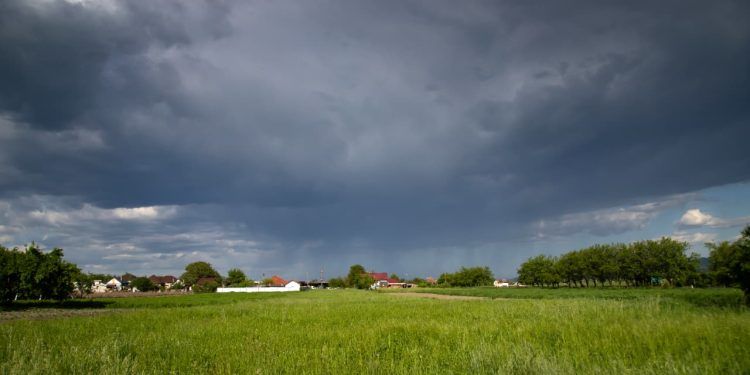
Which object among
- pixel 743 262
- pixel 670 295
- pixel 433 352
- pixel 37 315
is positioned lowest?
pixel 670 295

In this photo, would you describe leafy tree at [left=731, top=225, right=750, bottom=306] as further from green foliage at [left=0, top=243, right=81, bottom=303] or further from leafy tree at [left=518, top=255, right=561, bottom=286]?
leafy tree at [left=518, top=255, right=561, bottom=286]

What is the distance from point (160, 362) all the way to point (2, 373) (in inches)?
118

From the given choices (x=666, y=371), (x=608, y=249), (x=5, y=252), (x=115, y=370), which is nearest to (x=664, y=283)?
(x=608, y=249)

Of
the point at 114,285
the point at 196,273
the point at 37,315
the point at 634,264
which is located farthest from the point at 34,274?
the point at 114,285

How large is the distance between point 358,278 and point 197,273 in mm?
74453

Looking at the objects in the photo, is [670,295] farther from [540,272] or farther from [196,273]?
[196,273]

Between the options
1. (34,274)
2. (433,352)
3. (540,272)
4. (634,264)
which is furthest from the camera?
(540,272)

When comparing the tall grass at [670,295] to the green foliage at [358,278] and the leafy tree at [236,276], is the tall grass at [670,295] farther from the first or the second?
the leafy tree at [236,276]

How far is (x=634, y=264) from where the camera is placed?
104188 mm

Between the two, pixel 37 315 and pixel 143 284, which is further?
pixel 143 284

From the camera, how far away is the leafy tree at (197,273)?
168 metres

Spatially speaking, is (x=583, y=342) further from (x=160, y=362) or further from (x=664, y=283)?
(x=664, y=283)

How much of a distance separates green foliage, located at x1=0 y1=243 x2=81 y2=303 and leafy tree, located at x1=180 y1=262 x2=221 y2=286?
13047cm

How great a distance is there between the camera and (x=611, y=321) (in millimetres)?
13922
